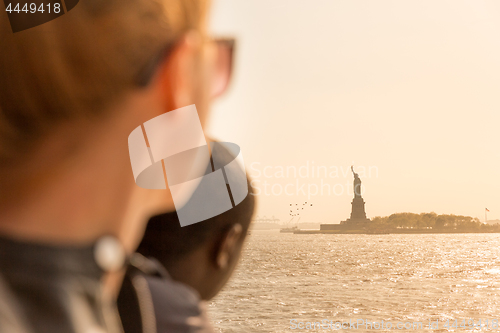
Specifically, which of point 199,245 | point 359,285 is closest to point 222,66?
point 199,245

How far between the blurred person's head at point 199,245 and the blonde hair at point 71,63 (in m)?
0.31

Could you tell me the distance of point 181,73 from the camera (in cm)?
33

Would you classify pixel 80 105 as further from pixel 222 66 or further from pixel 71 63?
pixel 222 66

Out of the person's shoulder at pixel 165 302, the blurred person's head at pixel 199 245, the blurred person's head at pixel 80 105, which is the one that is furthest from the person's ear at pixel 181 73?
the blurred person's head at pixel 199 245

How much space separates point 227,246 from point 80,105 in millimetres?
356

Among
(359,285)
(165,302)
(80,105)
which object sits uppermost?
(80,105)

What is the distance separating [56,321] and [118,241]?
8 centimetres

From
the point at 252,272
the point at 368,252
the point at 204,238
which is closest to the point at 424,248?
the point at 368,252

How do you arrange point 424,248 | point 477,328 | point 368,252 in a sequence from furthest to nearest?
point 424,248, point 368,252, point 477,328

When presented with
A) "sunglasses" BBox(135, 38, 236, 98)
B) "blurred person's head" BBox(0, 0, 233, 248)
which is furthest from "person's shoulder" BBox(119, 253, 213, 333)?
"sunglasses" BBox(135, 38, 236, 98)

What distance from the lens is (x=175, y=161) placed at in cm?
35

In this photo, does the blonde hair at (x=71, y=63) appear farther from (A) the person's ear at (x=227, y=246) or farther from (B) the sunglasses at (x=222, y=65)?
(A) the person's ear at (x=227, y=246)

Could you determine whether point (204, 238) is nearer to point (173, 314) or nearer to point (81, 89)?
point (173, 314)

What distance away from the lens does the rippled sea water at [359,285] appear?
608 inches
